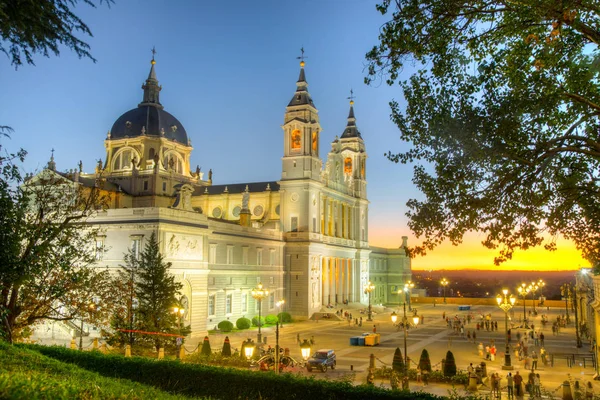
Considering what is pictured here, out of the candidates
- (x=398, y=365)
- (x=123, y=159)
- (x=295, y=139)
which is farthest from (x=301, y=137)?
(x=398, y=365)

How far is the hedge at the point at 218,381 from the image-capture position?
16797 millimetres

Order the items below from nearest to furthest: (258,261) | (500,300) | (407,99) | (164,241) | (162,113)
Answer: (407,99)
(500,300)
(164,241)
(258,261)
(162,113)

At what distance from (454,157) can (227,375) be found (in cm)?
1008

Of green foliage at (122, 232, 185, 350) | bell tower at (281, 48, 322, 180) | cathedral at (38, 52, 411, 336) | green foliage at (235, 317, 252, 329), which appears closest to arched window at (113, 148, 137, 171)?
cathedral at (38, 52, 411, 336)

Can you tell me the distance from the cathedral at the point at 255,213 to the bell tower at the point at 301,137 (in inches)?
5.3

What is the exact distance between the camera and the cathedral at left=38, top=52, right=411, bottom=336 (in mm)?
53938

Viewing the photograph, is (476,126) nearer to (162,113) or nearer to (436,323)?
(436,323)

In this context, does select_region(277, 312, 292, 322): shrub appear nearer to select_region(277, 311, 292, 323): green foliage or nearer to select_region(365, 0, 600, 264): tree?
select_region(277, 311, 292, 323): green foliage

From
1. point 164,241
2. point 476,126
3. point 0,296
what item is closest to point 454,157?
point 476,126

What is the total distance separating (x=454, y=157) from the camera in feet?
48.1

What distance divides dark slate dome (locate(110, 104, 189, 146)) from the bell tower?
1548 centimetres

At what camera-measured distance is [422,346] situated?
149 feet

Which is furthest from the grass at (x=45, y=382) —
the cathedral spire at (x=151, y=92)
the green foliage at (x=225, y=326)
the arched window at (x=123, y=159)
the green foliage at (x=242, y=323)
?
the cathedral spire at (x=151, y=92)

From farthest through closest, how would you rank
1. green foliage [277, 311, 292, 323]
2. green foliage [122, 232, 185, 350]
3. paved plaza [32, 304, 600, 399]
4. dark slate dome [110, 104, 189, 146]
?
1. dark slate dome [110, 104, 189, 146]
2. green foliage [277, 311, 292, 323]
3. green foliage [122, 232, 185, 350]
4. paved plaza [32, 304, 600, 399]
